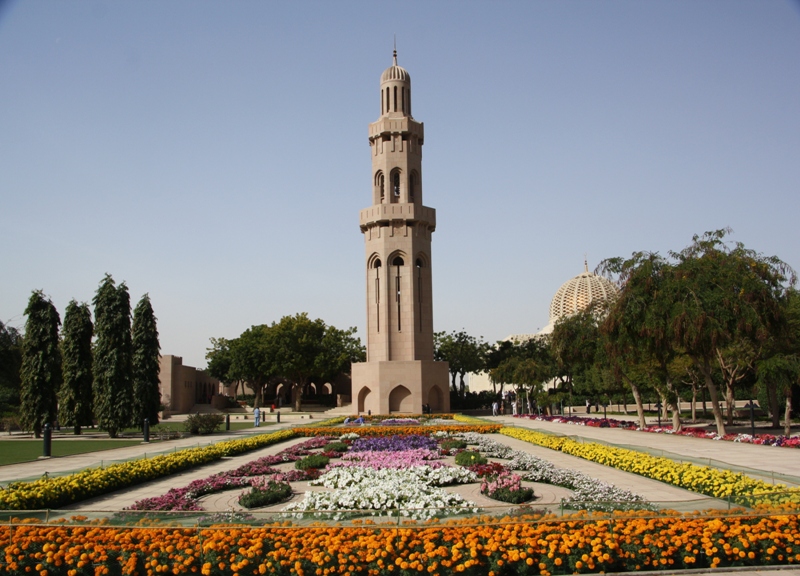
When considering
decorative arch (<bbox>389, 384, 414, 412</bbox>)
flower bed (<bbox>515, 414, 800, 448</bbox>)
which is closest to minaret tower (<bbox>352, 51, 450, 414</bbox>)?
decorative arch (<bbox>389, 384, 414, 412</bbox>)

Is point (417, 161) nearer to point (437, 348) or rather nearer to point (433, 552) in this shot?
point (437, 348)

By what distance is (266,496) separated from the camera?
41.6 ft

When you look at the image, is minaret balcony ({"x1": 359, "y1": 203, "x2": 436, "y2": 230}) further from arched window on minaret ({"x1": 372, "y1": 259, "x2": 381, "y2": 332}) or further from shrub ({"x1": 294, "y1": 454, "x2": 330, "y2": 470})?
shrub ({"x1": 294, "y1": 454, "x2": 330, "y2": 470})

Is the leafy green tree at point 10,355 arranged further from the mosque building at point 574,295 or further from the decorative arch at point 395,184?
the mosque building at point 574,295

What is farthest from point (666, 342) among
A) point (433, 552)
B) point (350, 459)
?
point (433, 552)

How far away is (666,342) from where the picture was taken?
24.9 meters

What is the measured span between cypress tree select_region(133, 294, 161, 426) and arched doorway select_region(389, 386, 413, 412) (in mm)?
14644

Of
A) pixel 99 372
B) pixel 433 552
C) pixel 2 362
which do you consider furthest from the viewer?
pixel 2 362

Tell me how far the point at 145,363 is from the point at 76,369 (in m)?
3.06

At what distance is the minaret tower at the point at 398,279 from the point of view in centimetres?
4388

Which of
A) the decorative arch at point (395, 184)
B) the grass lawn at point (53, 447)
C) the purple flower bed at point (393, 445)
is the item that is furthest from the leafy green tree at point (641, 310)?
the decorative arch at point (395, 184)

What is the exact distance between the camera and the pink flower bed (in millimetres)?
17797

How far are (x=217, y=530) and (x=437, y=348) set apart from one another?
5743cm

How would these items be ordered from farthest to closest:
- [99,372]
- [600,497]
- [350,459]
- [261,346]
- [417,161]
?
[261,346] → [417,161] → [99,372] → [350,459] → [600,497]
